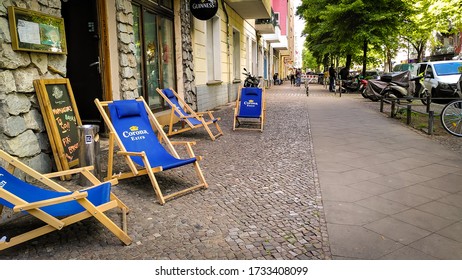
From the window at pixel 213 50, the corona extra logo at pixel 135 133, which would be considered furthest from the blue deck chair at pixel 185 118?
the window at pixel 213 50

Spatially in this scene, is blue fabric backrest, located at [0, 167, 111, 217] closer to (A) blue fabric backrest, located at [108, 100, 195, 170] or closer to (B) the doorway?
(A) blue fabric backrest, located at [108, 100, 195, 170]

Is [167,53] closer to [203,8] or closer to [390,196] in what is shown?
[203,8]

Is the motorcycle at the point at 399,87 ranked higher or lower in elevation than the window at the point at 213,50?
lower

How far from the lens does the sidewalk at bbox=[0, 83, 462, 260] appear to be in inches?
107

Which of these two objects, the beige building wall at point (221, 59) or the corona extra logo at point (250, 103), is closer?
the corona extra logo at point (250, 103)

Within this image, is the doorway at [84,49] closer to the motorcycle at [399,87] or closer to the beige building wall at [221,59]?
the beige building wall at [221,59]

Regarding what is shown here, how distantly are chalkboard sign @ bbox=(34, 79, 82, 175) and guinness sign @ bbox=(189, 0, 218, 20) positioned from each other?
558cm

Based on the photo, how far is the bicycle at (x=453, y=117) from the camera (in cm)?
712

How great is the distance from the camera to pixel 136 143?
4.32 metres

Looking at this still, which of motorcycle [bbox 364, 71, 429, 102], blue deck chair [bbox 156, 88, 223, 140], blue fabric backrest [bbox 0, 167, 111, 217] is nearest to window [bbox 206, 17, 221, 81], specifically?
blue deck chair [bbox 156, 88, 223, 140]

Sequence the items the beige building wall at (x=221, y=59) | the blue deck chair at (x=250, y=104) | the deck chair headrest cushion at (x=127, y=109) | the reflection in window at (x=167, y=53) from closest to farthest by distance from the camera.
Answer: the deck chair headrest cushion at (x=127, y=109)
the blue deck chair at (x=250, y=104)
the reflection in window at (x=167, y=53)
the beige building wall at (x=221, y=59)

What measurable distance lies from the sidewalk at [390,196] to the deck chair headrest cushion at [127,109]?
2.35m

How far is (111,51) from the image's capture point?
243 inches
